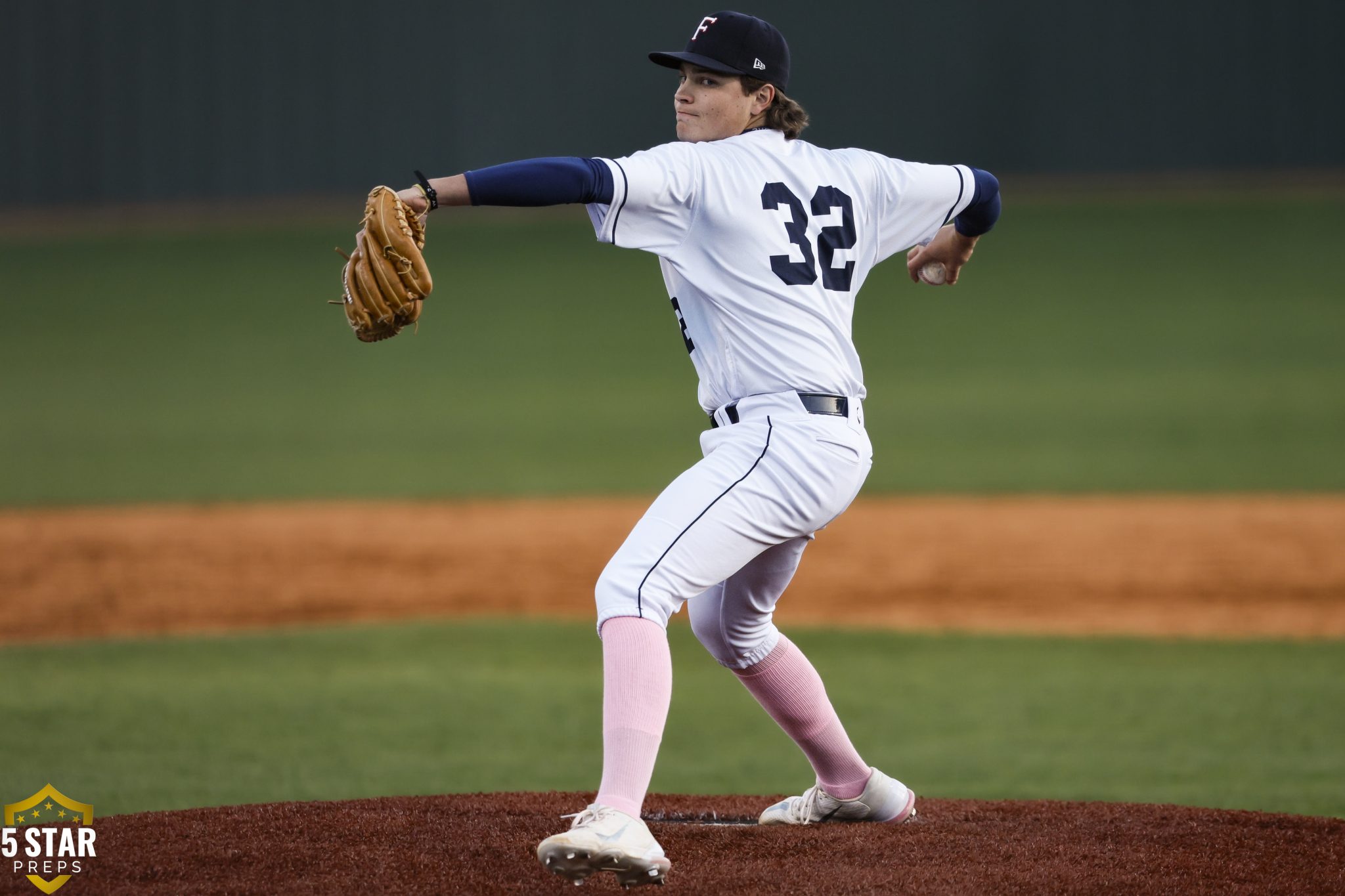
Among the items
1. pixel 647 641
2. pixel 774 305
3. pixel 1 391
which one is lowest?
pixel 1 391

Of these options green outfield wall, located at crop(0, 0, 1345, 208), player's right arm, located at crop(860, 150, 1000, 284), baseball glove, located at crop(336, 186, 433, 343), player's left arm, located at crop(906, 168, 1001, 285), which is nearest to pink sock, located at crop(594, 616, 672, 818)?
baseball glove, located at crop(336, 186, 433, 343)

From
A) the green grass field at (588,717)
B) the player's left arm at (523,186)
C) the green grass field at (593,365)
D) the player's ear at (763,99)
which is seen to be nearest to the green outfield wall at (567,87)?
the green grass field at (593,365)

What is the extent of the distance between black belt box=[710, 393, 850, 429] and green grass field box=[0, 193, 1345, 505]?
7.70 metres

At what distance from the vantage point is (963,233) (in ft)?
11.9

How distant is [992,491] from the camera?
10.6m

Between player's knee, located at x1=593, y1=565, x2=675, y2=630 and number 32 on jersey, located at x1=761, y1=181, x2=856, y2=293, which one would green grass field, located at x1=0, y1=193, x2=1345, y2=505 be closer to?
number 32 on jersey, located at x1=761, y1=181, x2=856, y2=293

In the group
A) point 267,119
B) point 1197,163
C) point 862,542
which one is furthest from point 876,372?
point 267,119

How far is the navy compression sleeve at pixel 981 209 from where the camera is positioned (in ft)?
11.6

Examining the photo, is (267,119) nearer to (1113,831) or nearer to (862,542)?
(862,542)

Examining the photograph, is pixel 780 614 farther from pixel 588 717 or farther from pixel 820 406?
pixel 820 406

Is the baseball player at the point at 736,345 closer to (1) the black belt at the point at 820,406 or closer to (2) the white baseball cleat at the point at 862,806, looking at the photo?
(1) the black belt at the point at 820,406

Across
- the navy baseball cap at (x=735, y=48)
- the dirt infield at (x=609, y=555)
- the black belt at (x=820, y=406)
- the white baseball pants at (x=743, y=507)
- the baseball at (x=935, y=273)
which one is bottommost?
the dirt infield at (x=609, y=555)

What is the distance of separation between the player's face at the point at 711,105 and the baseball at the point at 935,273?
0.73 metres

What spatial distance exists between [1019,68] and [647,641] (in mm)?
18921
